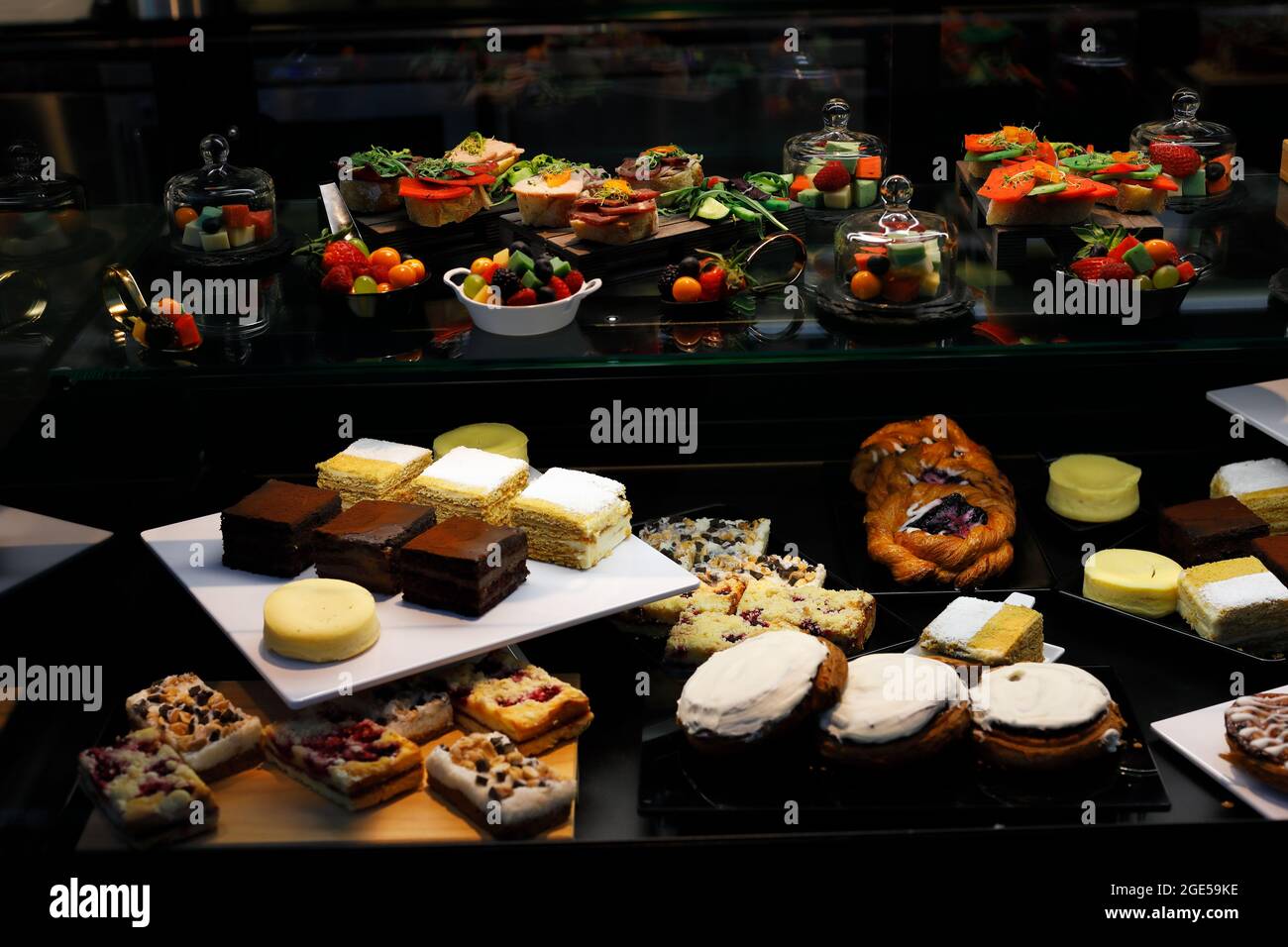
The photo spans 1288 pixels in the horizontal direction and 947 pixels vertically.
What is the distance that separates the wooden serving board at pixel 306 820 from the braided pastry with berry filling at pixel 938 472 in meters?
1.45

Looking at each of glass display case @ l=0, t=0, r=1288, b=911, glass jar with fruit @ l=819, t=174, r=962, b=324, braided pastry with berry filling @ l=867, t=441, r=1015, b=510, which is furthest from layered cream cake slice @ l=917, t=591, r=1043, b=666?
glass jar with fruit @ l=819, t=174, r=962, b=324

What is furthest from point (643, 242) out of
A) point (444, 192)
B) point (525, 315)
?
point (444, 192)

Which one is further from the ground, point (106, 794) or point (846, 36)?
point (846, 36)

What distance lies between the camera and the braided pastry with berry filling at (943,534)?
4062mm

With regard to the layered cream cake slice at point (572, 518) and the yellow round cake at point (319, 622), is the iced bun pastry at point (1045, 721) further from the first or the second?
the yellow round cake at point (319, 622)

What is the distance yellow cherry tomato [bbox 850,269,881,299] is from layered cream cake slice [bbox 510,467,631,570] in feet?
2.89

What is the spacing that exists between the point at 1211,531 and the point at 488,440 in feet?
7.19

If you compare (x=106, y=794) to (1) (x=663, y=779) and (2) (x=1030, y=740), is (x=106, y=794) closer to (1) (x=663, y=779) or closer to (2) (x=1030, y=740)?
(1) (x=663, y=779)

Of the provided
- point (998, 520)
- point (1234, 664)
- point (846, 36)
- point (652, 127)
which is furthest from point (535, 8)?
point (1234, 664)

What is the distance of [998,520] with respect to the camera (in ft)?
13.6

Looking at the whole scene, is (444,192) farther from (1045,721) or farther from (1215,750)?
(1215,750)

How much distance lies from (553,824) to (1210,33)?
134 inches

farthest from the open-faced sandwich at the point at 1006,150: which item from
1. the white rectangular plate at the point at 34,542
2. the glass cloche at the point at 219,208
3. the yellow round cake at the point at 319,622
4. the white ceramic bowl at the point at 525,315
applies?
the white rectangular plate at the point at 34,542

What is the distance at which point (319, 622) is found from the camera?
341 cm
